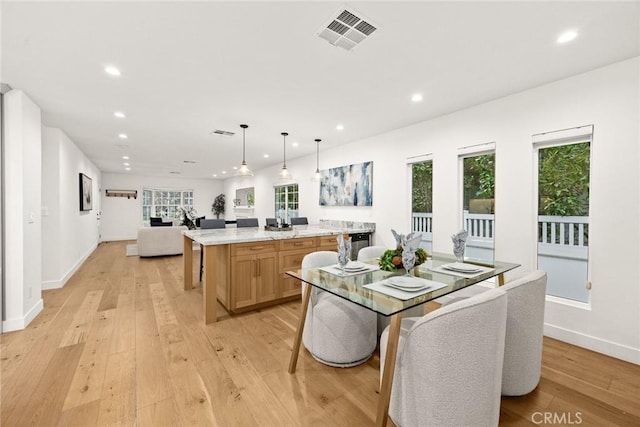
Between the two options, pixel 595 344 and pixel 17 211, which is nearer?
pixel 595 344

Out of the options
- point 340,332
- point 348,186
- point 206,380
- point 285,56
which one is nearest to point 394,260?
point 340,332

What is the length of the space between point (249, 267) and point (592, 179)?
3572 millimetres

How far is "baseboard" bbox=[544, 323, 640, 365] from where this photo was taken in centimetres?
224

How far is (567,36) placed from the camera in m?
1.97

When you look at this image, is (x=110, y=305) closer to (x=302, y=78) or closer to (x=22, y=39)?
(x=22, y=39)

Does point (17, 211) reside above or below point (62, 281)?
above

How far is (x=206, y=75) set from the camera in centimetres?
254

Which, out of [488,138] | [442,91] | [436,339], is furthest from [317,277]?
[488,138]

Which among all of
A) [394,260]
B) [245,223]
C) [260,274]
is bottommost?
[260,274]

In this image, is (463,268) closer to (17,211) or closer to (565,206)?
(565,206)

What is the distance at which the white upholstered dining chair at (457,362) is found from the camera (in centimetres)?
123

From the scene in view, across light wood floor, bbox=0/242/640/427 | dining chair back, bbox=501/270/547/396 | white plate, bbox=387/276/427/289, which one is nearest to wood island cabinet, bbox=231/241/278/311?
light wood floor, bbox=0/242/640/427

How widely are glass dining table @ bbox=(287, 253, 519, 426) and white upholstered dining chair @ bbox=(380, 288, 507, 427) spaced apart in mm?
116

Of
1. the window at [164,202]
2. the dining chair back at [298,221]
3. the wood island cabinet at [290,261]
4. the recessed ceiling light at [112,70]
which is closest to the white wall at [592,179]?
the wood island cabinet at [290,261]
